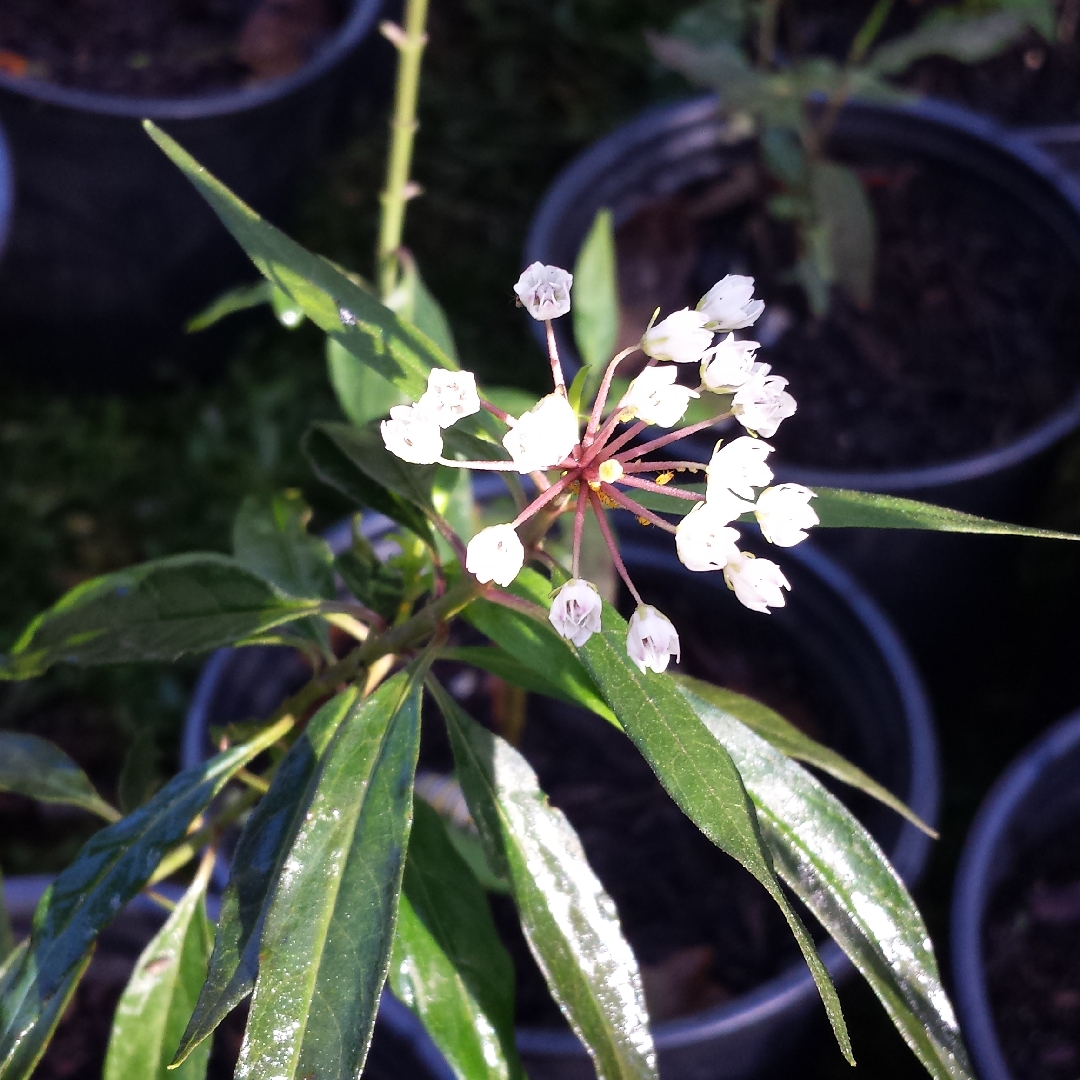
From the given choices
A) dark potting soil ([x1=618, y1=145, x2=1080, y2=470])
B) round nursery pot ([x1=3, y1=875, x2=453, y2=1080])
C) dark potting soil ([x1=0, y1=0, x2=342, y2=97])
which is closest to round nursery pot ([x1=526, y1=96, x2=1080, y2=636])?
dark potting soil ([x1=618, y1=145, x2=1080, y2=470])

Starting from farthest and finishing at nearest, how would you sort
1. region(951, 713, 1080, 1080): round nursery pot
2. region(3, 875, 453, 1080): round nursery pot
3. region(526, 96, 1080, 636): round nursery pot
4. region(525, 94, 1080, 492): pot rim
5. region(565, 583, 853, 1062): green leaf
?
region(526, 96, 1080, 636): round nursery pot → region(525, 94, 1080, 492): pot rim → region(951, 713, 1080, 1080): round nursery pot → region(3, 875, 453, 1080): round nursery pot → region(565, 583, 853, 1062): green leaf

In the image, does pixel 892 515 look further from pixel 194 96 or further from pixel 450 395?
pixel 194 96

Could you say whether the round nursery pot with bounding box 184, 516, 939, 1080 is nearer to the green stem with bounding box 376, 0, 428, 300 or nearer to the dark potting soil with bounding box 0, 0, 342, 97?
the green stem with bounding box 376, 0, 428, 300

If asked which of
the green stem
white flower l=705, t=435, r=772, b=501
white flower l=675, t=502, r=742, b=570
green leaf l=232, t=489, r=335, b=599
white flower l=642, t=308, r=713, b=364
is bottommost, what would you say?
white flower l=675, t=502, r=742, b=570

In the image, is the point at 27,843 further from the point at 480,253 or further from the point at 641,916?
the point at 480,253

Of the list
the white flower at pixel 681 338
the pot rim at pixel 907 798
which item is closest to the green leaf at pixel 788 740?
the white flower at pixel 681 338

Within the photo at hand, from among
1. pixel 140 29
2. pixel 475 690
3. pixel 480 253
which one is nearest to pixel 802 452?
pixel 475 690
